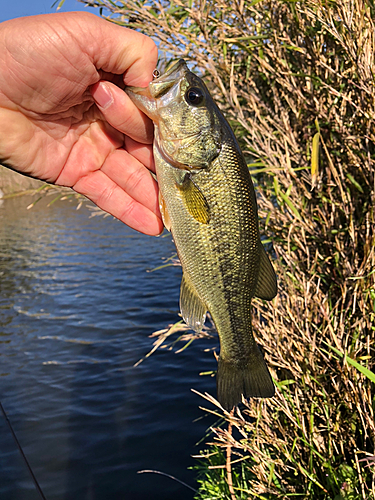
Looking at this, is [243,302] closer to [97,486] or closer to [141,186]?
[141,186]

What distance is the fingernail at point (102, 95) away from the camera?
240 cm

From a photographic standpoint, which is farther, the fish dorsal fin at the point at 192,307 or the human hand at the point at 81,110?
the fish dorsal fin at the point at 192,307

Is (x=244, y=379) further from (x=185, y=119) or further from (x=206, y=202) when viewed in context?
(x=185, y=119)

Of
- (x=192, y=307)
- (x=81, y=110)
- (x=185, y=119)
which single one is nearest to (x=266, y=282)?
(x=192, y=307)

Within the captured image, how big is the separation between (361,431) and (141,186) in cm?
228

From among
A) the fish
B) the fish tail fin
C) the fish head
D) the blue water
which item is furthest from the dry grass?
the blue water

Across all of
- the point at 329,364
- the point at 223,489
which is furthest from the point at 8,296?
the point at 329,364

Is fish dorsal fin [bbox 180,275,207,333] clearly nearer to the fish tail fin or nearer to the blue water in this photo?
the fish tail fin

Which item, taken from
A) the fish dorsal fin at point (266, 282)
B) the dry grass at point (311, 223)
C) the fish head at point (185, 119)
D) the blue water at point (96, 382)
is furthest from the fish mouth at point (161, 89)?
the blue water at point (96, 382)

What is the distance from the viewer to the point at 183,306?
235 cm

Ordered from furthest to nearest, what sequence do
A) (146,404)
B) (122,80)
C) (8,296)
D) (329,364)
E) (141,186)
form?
(8,296) < (146,404) < (329,364) < (141,186) < (122,80)

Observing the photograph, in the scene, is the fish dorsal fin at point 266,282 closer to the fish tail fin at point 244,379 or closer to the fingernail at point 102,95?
the fish tail fin at point 244,379

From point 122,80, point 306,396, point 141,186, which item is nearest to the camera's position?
point 122,80

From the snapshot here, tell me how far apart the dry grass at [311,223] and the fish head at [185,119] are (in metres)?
1.37
